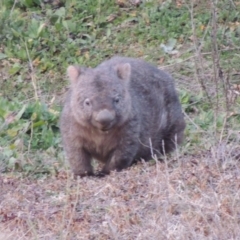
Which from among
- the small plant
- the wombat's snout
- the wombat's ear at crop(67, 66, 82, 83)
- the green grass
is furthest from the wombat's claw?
the green grass

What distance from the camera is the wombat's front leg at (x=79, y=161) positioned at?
8062 mm

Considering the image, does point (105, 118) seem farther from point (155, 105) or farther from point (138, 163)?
point (155, 105)

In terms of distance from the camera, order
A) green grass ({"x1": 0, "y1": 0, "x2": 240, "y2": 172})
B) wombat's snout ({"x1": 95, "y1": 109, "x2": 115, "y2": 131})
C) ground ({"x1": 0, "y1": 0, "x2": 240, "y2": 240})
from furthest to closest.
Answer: green grass ({"x1": 0, "y1": 0, "x2": 240, "y2": 172}) → wombat's snout ({"x1": 95, "y1": 109, "x2": 115, "y2": 131}) → ground ({"x1": 0, "y1": 0, "x2": 240, "y2": 240})

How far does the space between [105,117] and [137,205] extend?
1128 mm

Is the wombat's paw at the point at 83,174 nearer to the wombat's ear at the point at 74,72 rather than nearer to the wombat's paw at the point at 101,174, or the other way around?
the wombat's paw at the point at 101,174

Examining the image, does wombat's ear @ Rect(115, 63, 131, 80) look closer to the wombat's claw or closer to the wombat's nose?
Result: the wombat's nose

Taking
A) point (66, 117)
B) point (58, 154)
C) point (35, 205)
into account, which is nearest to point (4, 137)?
point (58, 154)

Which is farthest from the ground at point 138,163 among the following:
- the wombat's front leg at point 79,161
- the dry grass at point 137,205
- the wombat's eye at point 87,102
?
the wombat's eye at point 87,102

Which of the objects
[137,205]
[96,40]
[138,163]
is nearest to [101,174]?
[138,163]

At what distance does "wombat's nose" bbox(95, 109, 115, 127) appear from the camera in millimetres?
7559

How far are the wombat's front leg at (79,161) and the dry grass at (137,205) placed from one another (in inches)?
17.9

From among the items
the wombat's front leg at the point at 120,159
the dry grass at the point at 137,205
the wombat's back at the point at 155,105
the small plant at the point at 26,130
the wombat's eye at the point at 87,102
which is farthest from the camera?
the small plant at the point at 26,130

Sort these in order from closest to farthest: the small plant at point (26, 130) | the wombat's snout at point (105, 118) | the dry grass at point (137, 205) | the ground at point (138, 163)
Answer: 1. the dry grass at point (137, 205)
2. the ground at point (138, 163)
3. the wombat's snout at point (105, 118)
4. the small plant at point (26, 130)

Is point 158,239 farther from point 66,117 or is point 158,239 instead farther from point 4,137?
point 4,137
